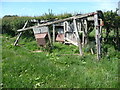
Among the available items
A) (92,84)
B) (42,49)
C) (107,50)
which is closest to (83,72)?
(92,84)

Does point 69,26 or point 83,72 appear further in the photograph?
point 69,26

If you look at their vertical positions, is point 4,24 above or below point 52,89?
above

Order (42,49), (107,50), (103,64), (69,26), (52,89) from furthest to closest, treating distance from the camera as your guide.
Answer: (69,26) < (42,49) < (107,50) < (103,64) < (52,89)

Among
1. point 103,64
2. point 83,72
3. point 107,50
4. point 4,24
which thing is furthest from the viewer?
point 4,24

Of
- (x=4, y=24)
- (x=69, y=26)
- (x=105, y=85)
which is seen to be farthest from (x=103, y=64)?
(x=4, y=24)

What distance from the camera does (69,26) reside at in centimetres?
1265

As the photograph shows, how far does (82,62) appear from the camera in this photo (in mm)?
6898

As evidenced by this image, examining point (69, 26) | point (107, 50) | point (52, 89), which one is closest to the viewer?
point (52, 89)

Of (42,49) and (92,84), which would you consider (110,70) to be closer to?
(92,84)

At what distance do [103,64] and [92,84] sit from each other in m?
1.92

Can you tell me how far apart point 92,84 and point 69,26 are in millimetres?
8290

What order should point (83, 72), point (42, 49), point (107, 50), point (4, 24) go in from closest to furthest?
point (83, 72)
point (107, 50)
point (42, 49)
point (4, 24)

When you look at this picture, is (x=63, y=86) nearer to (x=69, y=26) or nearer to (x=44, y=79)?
(x=44, y=79)

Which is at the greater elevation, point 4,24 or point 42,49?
point 4,24
